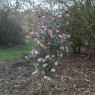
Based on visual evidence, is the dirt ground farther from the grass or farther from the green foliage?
→ the grass

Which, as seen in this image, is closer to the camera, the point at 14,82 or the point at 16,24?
the point at 14,82

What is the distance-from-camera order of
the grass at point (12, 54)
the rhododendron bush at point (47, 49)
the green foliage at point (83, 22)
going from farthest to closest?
1. the grass at point (12, 54)
2. the green foliage at point (83, 22)
3. the rhododendron bush at point (47, 49)

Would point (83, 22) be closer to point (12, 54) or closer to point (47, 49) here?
point (12, 54)

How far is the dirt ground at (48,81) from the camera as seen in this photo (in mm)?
6368

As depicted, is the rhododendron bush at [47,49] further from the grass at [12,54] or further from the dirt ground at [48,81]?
the grass at [12,54]

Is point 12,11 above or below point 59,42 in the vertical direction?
above

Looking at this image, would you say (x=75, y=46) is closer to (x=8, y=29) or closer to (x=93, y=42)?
(x=93, y=42)

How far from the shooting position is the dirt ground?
251 inches

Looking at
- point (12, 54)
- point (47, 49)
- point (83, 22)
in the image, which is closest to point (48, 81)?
point (47, 49)

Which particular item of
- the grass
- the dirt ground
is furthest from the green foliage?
the grass

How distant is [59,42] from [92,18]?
15.3 ft

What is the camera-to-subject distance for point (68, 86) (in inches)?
271

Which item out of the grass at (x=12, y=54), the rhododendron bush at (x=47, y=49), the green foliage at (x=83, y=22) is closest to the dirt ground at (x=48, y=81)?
the rhododendron bush at (x=47, y=49)

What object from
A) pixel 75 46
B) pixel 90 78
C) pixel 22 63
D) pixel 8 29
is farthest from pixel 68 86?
pixel 8 29
